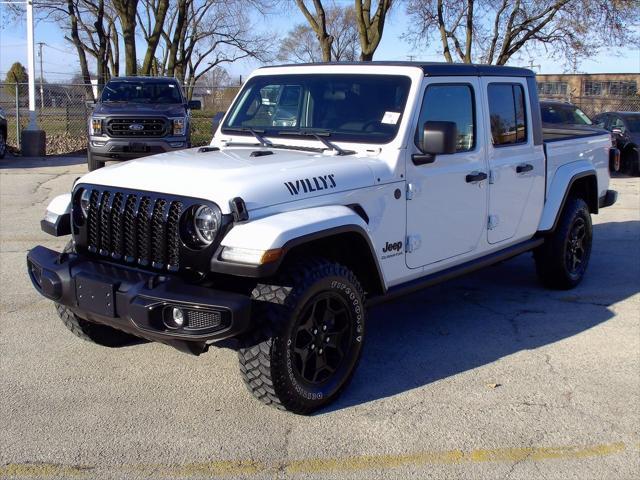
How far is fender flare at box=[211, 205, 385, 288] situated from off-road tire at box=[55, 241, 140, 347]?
5.09ft

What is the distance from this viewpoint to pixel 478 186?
5.38 metres

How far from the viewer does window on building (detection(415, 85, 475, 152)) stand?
16.3ft

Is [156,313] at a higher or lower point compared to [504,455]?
higher

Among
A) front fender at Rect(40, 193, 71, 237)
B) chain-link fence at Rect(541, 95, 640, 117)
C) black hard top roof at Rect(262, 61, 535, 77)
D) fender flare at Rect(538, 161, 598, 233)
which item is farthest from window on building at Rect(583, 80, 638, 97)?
front fender at Rect(40, 193, 71, 237)

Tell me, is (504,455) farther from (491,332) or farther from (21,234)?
(21,234)

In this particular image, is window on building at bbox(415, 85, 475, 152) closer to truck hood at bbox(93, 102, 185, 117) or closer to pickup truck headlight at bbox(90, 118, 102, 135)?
truck hood at bbox(93, 102, 185, 117)

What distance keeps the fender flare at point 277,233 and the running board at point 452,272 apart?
2.52ft

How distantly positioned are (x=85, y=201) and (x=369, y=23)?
19.9m

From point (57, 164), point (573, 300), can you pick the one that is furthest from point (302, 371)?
point (57, 164)

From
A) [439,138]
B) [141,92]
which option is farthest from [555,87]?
[439,138]

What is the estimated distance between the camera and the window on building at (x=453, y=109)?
16.3 ft

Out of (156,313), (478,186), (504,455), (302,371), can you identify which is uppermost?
(478,186)

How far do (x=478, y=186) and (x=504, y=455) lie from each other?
86.0 inches

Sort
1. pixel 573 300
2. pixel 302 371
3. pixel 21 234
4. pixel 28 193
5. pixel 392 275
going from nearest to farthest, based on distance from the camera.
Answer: pixel 302 371 → pixel 392 275 → pixel 573 300 → pixel 21 234 → pixel 28 193
